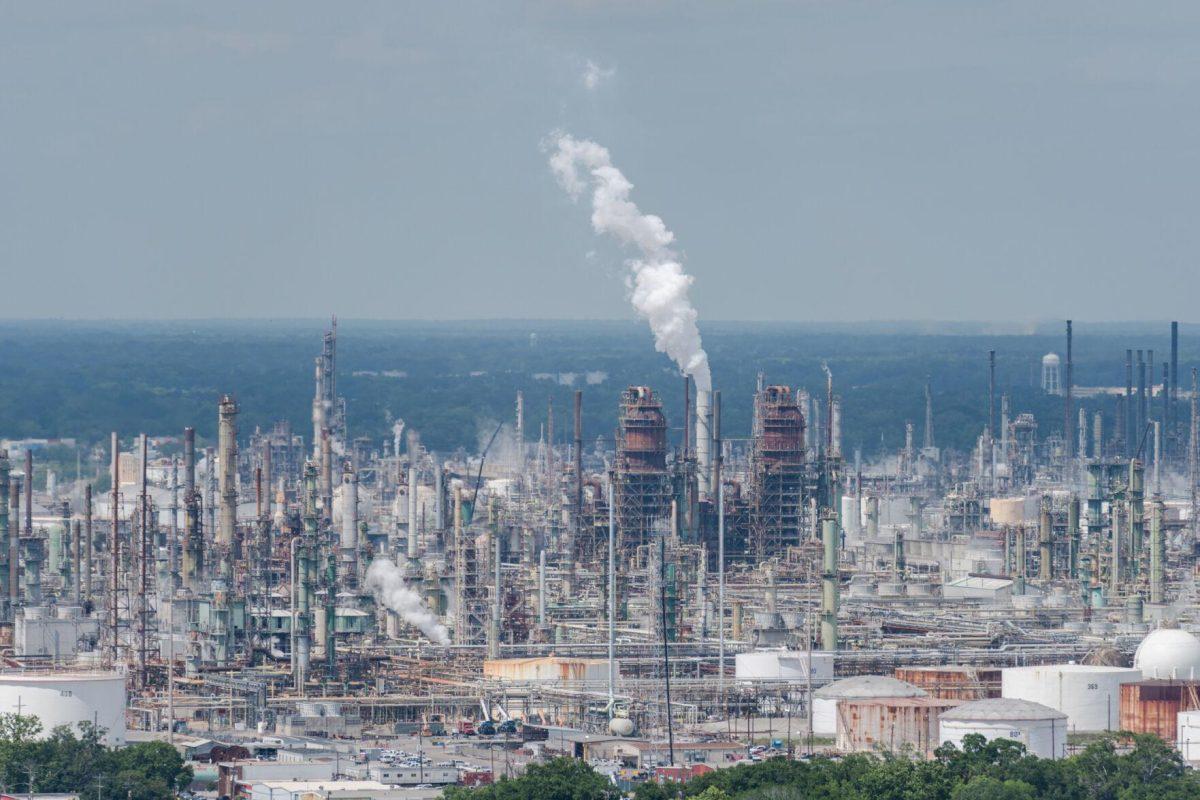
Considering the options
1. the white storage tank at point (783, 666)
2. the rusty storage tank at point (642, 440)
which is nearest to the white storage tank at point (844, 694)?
the white storage tank at point (783, 666)

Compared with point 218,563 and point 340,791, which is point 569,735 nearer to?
point 340,791

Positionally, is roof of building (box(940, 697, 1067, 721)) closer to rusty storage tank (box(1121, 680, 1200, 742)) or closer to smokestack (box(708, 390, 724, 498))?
rusty storage tank (box(1121, 680, 1200, 742))

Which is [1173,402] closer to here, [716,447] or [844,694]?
[716,447]

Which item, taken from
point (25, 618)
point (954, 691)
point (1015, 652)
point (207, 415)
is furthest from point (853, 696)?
point (207, 415)

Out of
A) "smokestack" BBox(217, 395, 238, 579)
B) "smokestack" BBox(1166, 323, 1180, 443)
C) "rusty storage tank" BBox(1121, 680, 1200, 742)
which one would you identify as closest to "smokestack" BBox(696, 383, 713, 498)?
"smokestack" BBox(217, 395, 238, 579)

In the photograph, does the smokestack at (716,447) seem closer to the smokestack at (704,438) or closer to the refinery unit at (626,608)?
the smokestack at (704,438)

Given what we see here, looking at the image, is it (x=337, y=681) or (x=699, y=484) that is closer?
(x=337, y=681)

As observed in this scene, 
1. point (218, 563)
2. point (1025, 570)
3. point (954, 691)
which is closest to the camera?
point (954, 691)

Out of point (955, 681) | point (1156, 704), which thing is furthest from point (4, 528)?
point (1156, 704)
